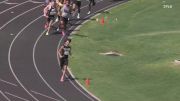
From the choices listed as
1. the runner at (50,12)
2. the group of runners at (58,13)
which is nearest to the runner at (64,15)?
the group of runners at (58,13)

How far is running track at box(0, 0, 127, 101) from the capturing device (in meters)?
26.8

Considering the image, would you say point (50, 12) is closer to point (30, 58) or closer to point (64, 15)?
point (64, 15)

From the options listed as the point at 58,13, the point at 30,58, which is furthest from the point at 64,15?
the point at 30,58

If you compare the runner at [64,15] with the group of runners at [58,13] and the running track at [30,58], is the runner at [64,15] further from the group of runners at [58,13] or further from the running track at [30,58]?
the running track at [30,58]

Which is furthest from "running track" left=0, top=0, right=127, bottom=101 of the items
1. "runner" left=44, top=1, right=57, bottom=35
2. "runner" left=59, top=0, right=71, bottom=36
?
"runner" left=44, top=1, right=57, bottom=35

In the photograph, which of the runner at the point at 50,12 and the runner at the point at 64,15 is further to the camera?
the runner at the point at 50,12

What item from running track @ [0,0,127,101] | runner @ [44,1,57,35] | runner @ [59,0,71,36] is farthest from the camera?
runner @ [44,1,57,35]

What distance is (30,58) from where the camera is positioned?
104 ft

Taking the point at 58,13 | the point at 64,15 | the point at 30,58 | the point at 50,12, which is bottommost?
the point at 30,58

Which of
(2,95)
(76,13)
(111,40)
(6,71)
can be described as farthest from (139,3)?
(2,95)

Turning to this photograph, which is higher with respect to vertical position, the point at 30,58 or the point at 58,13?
the point at 58,13

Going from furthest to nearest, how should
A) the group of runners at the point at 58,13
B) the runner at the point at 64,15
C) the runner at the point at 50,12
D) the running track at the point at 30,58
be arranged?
1. the runner at the point at 50,12
2. the group of runners at the point at 58,13
3. the runner at the point at 64,15
4. the running track at the point at 30,58

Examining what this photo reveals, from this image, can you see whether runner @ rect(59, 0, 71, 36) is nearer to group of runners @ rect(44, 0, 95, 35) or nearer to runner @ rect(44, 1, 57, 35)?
group of runners @ rect(44, 0, 95, 35)

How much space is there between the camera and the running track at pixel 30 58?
2684cm
